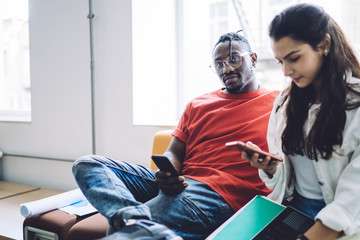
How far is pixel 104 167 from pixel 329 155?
32.3 inches

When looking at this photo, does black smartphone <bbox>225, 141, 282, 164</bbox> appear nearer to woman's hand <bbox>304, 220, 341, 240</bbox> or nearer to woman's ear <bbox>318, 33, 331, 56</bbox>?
woman's hand <bbox>304, 220, 341, 240</bbox>

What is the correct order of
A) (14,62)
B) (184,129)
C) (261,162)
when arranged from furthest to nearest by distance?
(14,62) → (184,129) → (261,162)

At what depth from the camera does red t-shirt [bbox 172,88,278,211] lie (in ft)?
4.33

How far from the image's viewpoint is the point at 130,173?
1.36m

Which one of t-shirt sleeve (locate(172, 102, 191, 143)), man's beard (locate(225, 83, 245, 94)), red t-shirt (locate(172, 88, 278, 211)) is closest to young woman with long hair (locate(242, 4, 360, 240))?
red t-shirt (locate(172, 88, 278, 211))

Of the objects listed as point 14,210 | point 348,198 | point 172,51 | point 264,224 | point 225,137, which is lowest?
point 14,210

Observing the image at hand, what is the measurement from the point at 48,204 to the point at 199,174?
0.81m

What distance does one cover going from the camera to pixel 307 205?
1125mm

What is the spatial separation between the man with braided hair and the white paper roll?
1.56 feet

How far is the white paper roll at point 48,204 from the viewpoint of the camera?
1.54 metres

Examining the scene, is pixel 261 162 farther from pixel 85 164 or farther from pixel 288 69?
pixel 85 164

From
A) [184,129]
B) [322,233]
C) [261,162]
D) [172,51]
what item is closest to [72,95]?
[172,51]

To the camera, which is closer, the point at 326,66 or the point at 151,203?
the point at 326,66

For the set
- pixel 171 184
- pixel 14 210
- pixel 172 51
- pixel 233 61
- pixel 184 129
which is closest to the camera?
pixel 171 184
